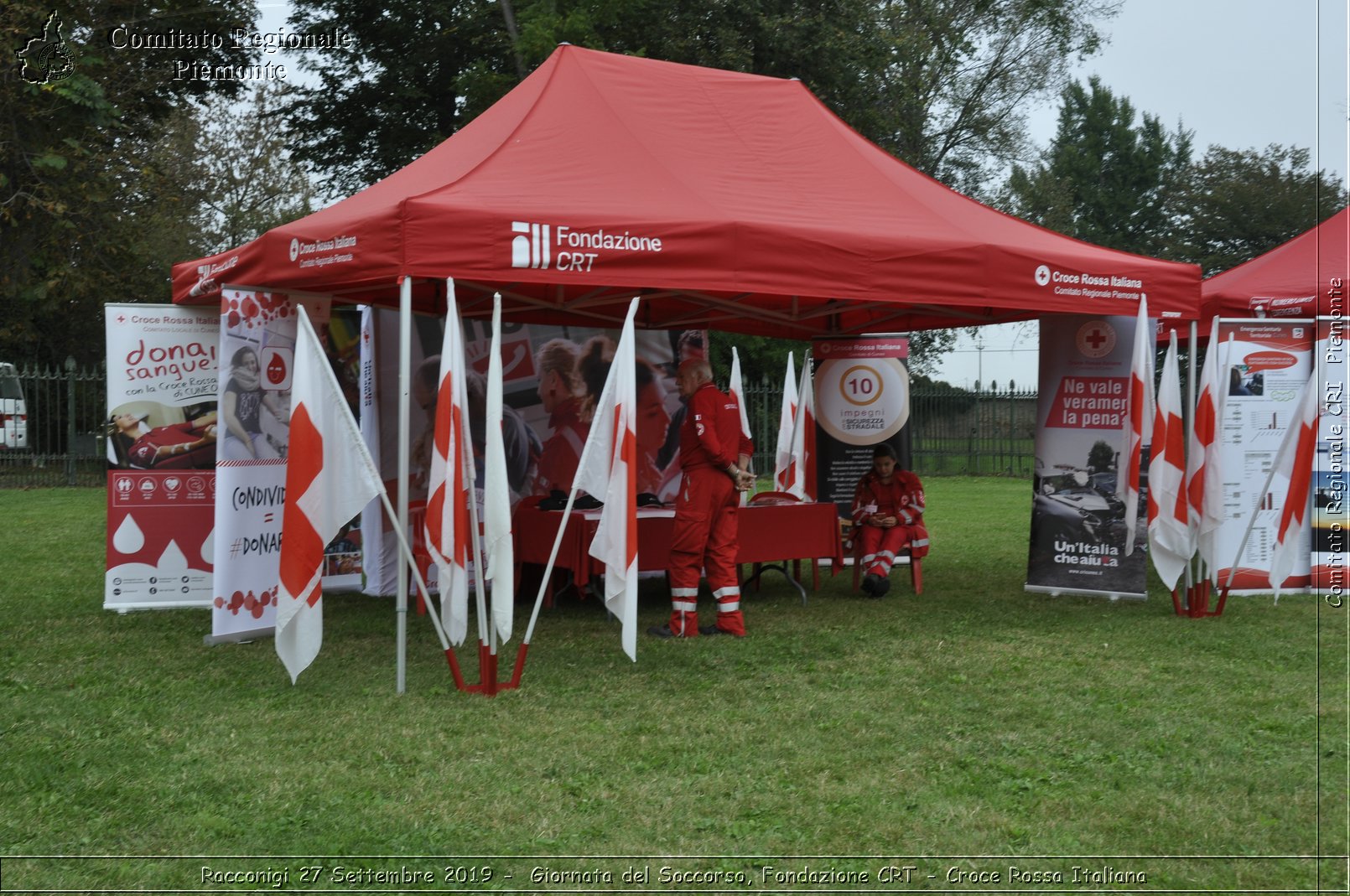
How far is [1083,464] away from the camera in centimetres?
979

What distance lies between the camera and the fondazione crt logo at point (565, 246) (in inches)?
268

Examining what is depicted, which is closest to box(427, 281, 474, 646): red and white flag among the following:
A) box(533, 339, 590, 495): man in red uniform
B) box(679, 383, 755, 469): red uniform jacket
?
box(679, 383, 755, 469): red uniform jacket

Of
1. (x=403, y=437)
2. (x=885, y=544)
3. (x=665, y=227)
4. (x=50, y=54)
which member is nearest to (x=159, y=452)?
(x=403, y=437)

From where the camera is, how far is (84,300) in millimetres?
26609

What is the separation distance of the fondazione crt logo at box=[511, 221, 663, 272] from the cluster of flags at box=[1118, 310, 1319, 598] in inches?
146

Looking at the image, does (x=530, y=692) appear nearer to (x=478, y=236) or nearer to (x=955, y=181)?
(x=478, y=236)

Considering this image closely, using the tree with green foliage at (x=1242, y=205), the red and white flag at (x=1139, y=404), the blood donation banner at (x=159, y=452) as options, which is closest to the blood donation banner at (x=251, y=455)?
the blood donation banner at (x=159, y=452)

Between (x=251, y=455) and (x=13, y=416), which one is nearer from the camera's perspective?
(x=251, y=455)

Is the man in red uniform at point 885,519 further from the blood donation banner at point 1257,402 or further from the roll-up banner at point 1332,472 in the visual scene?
the roll-up banner at point 1332,472

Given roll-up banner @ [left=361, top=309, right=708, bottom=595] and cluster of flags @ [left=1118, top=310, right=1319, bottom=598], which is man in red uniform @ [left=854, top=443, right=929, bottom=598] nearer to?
cluster of flags @ [left=1118, top=310, right=1319, bottom=598]

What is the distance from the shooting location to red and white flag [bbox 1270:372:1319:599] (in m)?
8.77

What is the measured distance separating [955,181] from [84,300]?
19.9 m

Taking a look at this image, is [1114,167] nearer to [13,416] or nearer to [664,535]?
[13,416]

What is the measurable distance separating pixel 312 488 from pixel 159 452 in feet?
10.4
